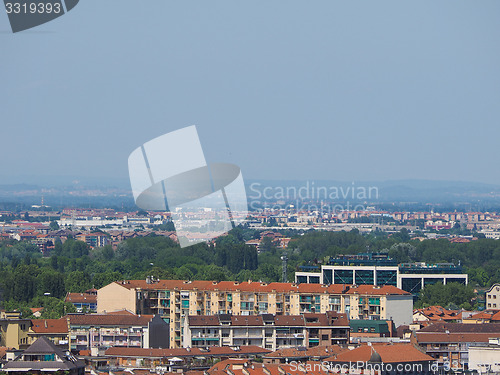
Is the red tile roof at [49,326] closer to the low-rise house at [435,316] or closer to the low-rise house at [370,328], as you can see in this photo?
the low-rise house at [370,328]

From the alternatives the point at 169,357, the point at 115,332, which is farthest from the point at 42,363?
the point at 115,332

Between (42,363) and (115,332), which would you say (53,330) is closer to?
A: (115,332)

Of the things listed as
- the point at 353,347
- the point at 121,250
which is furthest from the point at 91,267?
the point at 353,347

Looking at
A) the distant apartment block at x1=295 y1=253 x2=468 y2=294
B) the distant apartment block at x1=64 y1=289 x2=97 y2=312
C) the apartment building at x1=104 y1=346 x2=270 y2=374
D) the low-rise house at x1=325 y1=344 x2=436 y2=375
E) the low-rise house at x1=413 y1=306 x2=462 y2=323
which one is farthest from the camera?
the distant apartment block at x1=295 y1=253 x2=468 y2=294

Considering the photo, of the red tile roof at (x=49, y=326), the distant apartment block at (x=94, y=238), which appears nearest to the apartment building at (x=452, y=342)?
the red tile roof at (x=49, y=326)

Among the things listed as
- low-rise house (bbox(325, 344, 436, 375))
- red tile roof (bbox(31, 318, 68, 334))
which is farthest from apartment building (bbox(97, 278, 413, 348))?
low-rise house (bbox(325, 344, 436, 375))

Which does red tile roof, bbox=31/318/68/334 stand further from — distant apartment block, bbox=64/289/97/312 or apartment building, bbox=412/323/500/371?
apartment building, bbox=412/323/500/371
